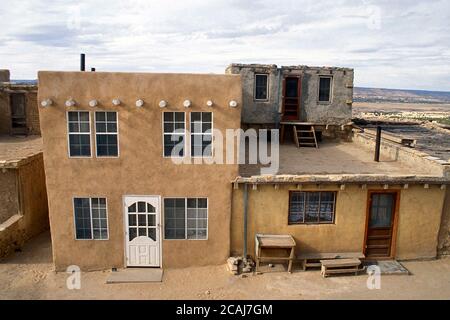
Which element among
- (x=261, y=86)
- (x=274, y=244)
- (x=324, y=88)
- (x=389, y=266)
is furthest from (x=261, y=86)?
(x=389, y=266)

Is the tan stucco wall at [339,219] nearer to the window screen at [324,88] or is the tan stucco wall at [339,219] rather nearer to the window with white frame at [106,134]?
the window with white frame at [106,134]

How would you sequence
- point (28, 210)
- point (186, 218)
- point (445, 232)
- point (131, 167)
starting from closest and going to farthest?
point (131, 167)
point (186, 218)
point (445, 232)
point (28, 210)

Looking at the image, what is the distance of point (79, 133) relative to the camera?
504 inches

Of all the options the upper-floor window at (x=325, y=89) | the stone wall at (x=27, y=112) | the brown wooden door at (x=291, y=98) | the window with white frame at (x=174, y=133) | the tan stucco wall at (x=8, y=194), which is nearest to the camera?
the window with white frame at (x=174, y=133)

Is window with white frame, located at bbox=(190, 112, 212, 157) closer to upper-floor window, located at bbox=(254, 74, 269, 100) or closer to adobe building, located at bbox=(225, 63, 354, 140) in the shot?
adobe building, located at bbox=(225, 63, 354, 140)

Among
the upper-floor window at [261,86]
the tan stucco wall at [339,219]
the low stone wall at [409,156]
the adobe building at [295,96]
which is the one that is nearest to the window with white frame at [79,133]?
the tan stucco wall at [339,219]

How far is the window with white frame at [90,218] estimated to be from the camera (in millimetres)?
13266

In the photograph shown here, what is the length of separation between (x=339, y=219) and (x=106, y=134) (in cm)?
846

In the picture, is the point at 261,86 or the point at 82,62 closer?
the point at 82,62

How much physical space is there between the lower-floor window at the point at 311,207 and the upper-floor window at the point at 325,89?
8.55 m
